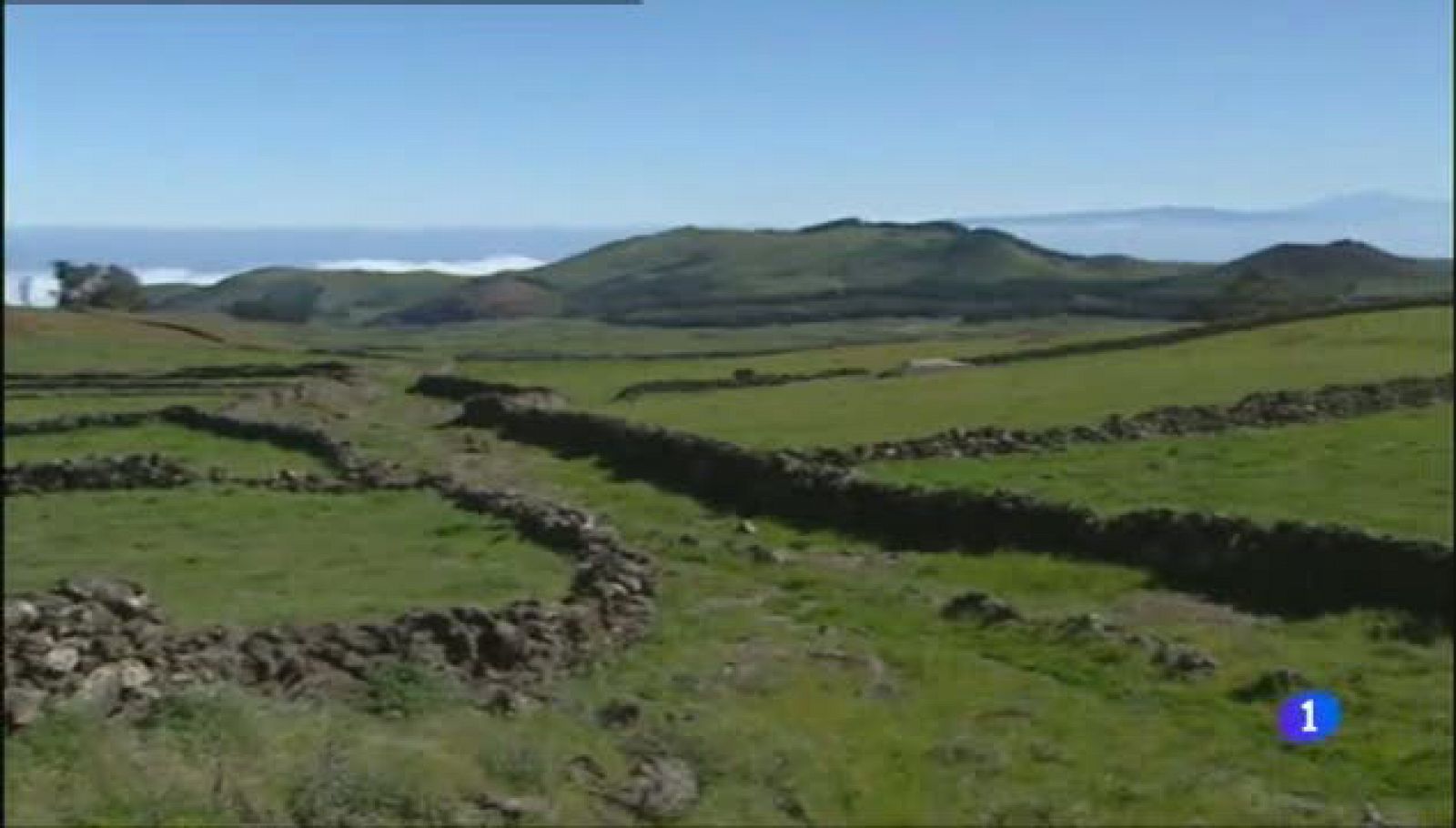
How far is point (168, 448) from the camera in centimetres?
4441

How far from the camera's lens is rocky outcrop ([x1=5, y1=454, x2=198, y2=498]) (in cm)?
3569

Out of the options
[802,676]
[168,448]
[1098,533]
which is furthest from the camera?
[168,448]

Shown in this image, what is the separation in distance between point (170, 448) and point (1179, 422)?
25.0m

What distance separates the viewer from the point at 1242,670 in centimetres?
1845

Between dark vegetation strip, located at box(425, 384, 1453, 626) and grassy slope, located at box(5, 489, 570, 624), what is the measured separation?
21.3ft

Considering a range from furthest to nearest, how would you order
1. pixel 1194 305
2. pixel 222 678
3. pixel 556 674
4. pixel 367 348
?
pixel 1194 305 < pixel 367 348 < pixel 556 674 < pixel 222 678

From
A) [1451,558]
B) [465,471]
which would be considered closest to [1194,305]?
[465,471]

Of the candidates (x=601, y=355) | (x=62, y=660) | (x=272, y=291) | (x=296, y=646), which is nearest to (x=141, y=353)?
(x=601, y=355)

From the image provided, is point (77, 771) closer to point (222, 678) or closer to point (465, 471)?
point (222, 678)

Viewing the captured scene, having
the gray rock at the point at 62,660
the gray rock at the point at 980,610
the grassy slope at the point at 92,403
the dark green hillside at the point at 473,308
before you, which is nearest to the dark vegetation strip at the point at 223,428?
the grassy slope at the point at 92,403

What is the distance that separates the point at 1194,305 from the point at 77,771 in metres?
158

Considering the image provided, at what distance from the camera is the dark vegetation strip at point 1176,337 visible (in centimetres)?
7050

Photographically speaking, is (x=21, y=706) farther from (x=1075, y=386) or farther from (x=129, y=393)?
(x=129, y=393)

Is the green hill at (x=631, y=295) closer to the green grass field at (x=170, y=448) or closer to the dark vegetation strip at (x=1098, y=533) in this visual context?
the green grass field at (x=170, y=448)
